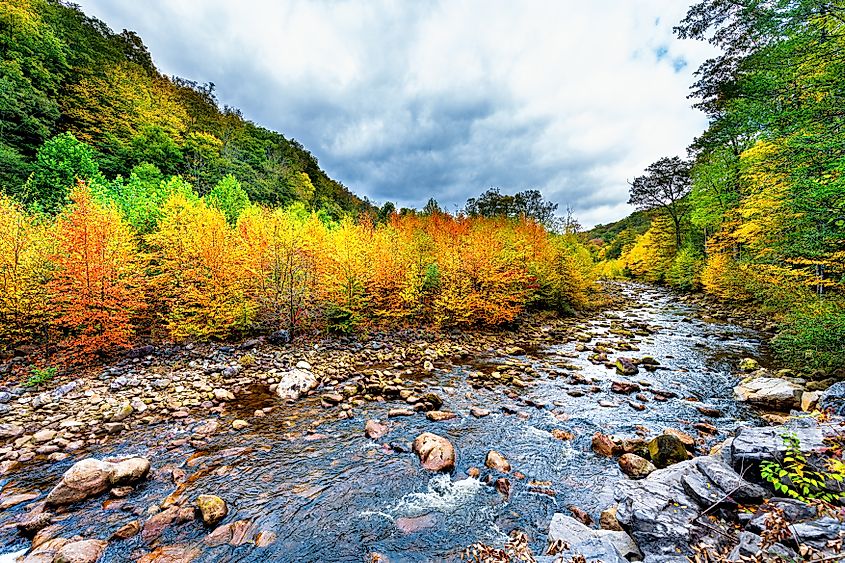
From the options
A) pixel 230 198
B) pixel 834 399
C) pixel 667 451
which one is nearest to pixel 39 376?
pixel 667 451

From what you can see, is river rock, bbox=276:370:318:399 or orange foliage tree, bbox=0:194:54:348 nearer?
river rock, bbox=276:370:318:399

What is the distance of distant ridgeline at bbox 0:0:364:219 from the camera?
71.1 feet

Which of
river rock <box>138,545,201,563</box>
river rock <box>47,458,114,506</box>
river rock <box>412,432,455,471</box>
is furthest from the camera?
river rock <box>412,432,455,471</box>

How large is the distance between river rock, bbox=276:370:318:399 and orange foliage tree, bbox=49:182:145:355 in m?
6.22

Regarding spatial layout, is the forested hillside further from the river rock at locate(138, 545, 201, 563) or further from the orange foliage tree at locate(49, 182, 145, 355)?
the orange foliage tree at locate(49, 182, 145, 355)

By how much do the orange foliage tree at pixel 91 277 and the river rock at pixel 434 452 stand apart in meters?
11.4

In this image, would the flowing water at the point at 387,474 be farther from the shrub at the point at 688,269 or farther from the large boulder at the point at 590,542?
the shrub at the point at 688,269

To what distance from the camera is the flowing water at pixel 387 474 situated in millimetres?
4918

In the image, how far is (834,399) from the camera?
7336 mm

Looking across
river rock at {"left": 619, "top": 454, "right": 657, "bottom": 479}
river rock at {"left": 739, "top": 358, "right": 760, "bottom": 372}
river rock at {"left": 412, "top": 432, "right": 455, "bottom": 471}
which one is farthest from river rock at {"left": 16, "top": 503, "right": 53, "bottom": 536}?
river rock at {"left": 739, "top": 358, "right": 760, "bottom": 372}

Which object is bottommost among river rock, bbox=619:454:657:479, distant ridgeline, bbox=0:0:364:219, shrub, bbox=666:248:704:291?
river rock, bbox=619:454:657:479

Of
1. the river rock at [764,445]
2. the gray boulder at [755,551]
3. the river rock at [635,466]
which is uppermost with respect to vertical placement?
the river rock at [764,445]

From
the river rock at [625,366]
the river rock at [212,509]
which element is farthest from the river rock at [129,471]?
the river rock at [625,366]

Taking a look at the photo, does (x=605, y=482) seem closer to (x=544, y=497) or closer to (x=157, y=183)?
(x=544, y=497)
